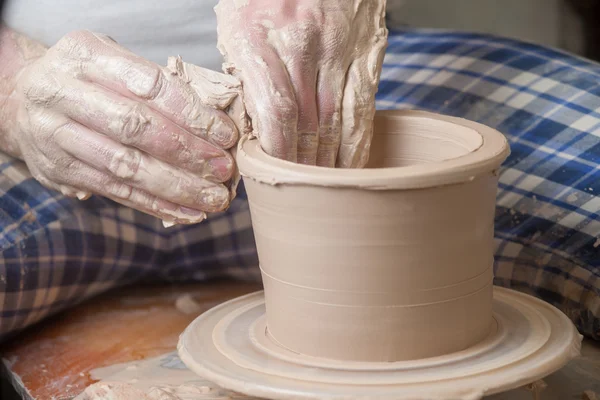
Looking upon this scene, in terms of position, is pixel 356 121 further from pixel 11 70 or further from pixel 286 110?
pixel 11 70

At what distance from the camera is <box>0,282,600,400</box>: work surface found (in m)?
1.29

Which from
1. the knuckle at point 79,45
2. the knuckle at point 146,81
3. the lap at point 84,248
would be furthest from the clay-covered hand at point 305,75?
the lap at point 84,248

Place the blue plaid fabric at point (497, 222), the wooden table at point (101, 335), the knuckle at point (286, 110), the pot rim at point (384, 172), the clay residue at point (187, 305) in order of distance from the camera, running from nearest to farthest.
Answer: the pot rim at point (384, 172), the knuckle at point (286, 110), the wooden table at point (101, 335), the blue plaid fabric at point (497, 222), the clay residue at point (187, 305)

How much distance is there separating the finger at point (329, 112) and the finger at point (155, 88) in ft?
0.41

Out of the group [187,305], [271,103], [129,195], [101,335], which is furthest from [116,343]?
[271,103]

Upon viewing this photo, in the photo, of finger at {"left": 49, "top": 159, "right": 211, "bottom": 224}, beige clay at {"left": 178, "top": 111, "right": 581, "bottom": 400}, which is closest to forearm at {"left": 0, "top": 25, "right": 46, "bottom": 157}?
finger at {"left": 49, "top": 159, "right": 211, "bottom": 224}

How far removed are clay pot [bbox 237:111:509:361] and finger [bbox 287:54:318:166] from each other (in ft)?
0.22

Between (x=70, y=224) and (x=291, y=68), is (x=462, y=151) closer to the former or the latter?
(x=291, y=68)

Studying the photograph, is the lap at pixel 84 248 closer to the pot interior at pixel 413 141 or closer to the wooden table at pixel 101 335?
the wooden table at pixel 101 335

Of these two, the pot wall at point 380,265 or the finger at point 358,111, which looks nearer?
the pot wall at point 380,265

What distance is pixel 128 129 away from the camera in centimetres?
121

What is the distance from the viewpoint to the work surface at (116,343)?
1288mm

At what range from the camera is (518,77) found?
1.81m

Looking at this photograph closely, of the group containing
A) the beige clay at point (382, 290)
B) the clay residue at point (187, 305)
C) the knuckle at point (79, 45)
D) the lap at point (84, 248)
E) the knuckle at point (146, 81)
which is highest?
the knuckle at point (79, 45)
